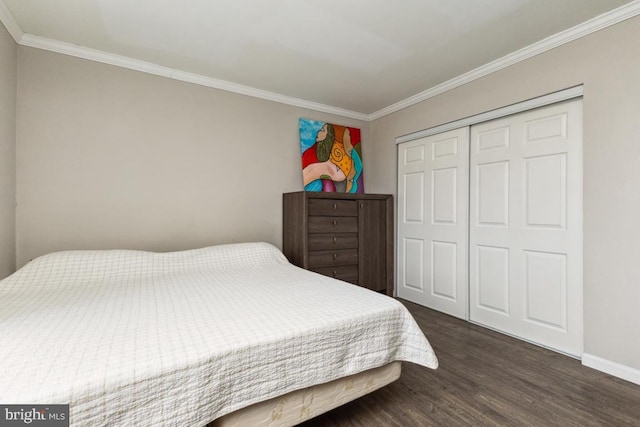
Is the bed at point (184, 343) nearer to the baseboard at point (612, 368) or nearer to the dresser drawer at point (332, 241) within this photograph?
the dresser drawer at point (332, 241)

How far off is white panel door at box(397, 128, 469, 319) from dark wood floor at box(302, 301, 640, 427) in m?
0.87

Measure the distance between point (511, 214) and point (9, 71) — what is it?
3.88m

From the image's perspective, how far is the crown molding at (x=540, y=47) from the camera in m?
1.85

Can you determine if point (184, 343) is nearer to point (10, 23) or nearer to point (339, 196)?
point (339, 196)

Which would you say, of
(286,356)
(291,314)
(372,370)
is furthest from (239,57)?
(372,370)

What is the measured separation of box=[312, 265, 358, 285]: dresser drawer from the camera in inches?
122

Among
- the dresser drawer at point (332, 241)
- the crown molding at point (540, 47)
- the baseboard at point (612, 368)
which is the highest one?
the crown molding at point (540, 47)

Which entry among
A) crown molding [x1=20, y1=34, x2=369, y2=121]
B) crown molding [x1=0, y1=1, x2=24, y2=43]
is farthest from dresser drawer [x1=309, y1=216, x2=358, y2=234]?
crown molding [x1=0, y1=1, x2=24, y2=43]

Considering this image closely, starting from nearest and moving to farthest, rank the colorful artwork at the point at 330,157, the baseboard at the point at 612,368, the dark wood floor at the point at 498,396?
the dark wood floor at the point at 498,396 < the baseboard at the point at 612,368 < the colorful artwork at the point at 330,157

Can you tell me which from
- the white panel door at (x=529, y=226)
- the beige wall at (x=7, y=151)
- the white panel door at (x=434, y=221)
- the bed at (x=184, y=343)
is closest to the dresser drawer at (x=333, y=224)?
the white panel door at (x=434, y=221)

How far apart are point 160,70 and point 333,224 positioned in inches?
83.7

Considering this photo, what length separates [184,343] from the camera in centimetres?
112

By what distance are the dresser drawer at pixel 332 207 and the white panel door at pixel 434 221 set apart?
0.67 m

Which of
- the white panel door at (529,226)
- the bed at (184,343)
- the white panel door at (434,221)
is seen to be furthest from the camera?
the white panel door at (434,221)
